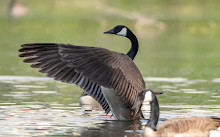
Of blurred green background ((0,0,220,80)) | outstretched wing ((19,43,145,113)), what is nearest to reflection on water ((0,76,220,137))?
outstretched wing ((19,43,145,113))

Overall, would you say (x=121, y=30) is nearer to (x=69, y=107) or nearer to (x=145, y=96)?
(x=69, y=107)

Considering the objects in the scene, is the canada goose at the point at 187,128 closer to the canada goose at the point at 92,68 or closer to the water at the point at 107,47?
the water at the point at 107,47

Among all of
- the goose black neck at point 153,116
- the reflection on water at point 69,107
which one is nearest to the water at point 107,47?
the reflection on water at point 69,107

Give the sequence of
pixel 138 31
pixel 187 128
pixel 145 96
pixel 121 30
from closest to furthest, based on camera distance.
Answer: pixel 187 128 → pixel 145 96 → pixel 121 30 → pixel 138 31

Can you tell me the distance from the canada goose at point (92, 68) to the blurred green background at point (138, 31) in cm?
843

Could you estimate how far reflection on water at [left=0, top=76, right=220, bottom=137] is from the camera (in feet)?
41.8

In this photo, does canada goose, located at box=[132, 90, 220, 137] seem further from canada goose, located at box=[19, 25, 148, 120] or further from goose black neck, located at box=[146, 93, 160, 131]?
canada goose, located at box=[19, 25, 148, 120]

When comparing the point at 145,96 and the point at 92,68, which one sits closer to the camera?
the point at 145,96

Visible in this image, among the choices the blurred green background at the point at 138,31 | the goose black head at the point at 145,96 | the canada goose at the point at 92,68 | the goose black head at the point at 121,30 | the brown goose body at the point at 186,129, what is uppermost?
the blurred green background at the point at 138,31

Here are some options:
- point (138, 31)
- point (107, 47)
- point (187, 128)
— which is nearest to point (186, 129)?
point (187, 128)

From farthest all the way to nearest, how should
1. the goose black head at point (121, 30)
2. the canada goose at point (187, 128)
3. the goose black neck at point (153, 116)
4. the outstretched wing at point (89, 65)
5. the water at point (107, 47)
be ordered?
the goose black head at point (121, 30) → the water at point (107, 47) → the outstretched wing at point (89, 65) → the goose black neck at point (153, 116) → the canada goose at point (187, 128)

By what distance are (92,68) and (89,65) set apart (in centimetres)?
8

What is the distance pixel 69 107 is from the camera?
15570 millimetres

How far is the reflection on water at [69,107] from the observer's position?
1274cm
